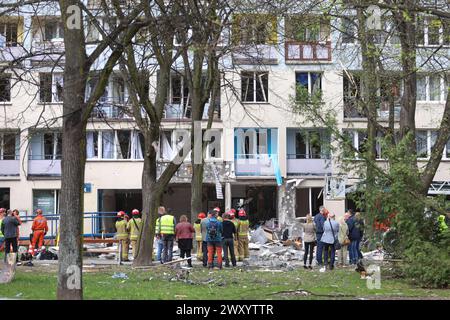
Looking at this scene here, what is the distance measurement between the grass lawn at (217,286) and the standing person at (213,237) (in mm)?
1116

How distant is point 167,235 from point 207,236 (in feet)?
5.96

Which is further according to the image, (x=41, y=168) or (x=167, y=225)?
(x=41, y=168)

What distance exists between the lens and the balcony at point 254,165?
45000 mm

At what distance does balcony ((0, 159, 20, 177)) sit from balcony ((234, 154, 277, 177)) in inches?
539

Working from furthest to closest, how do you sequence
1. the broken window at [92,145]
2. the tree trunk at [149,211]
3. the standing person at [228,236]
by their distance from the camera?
the broken window at [92,145] → the standing person at [228,236] → the tree trunk at [149,211]

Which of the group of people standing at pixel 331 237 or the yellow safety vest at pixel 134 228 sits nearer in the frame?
the group of people standing at pixel 331 237

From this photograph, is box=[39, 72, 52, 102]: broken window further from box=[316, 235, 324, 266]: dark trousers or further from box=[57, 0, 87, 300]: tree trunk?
box=[316, 235, 324, 266]: dark trousers

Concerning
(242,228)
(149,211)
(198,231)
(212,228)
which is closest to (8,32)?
(149,211)

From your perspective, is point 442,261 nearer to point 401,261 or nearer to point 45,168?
point 401,261

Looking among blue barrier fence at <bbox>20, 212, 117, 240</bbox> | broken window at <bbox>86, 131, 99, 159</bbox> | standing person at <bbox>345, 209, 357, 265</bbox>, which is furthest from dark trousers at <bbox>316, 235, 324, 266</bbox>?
broken window at <bbox>86, 131, 99, 159</bbox>

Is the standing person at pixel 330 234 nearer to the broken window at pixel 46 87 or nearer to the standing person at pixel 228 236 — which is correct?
the standing person at pixel 228 236

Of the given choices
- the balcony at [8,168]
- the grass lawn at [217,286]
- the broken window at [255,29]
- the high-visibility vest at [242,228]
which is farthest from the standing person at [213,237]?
the balcony at [8,168]

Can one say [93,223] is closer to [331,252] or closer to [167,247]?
[167,247]

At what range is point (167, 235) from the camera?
78.3ft
